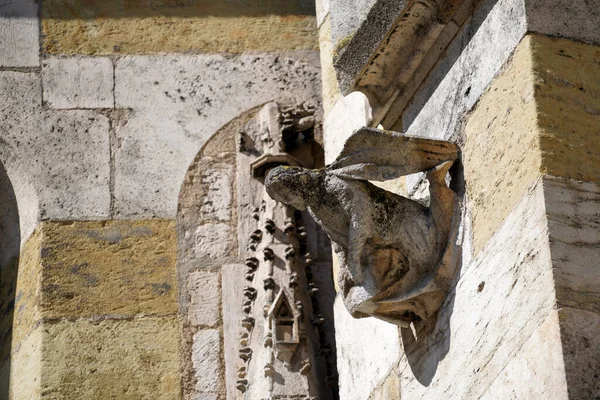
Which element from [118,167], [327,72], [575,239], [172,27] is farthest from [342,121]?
[575,239]

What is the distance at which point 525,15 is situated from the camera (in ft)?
14.0

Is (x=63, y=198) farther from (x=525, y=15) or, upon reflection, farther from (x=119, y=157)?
(x=525, y=15)

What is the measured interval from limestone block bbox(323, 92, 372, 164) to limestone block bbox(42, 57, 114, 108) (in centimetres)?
86

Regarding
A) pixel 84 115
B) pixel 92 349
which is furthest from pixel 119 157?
pixel 92 349

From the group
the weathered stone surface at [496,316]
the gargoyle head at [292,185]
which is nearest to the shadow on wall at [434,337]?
the weathered stone surface at [496,316]

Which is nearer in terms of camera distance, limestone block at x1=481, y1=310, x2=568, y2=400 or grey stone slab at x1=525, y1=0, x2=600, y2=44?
limestone block at x1=481, y1=310, x2=568, y2=400

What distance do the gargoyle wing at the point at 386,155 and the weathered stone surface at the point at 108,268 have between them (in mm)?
1854

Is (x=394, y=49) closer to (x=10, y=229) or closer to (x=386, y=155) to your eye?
(x=386, y=155)

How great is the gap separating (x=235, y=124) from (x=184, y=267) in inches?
23.6

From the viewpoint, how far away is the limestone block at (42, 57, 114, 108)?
6.55 meters

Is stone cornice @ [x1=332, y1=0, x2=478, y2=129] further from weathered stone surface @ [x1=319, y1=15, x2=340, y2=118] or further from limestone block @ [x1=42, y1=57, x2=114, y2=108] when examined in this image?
limestone block @ [x1=42, y1=57, x2=114, y2=108]

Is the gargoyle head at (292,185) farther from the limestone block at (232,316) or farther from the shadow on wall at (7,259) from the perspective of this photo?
the shadow on wall at (7,259)

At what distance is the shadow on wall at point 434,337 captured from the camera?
4.38m

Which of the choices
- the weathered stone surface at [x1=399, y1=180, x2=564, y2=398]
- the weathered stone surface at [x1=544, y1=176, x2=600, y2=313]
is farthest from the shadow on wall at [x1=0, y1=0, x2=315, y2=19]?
the weathered stone surface at [x1=544, y1=176, x2=600, y2=313]
